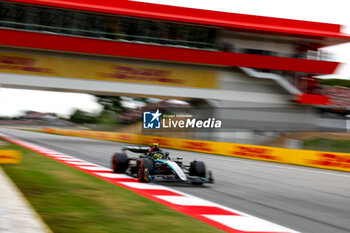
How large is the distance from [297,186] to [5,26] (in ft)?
72.2

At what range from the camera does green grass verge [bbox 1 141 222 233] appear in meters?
4.29

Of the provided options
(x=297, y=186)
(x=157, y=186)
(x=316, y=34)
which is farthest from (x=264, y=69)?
(x=157, y=186)

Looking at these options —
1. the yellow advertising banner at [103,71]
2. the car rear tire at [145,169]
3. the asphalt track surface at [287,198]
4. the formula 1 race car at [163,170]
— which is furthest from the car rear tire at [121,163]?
the yellow advertising banner at [103,71]

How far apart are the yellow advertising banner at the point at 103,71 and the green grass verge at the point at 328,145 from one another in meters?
13.6

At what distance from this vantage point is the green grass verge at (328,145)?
15.1 metres

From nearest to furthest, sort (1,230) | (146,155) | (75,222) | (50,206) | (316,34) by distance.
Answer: (1,230) → (75,222) → (50,206) → (146,155) → (316,34)

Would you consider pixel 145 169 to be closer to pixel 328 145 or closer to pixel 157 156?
pixel 157 156

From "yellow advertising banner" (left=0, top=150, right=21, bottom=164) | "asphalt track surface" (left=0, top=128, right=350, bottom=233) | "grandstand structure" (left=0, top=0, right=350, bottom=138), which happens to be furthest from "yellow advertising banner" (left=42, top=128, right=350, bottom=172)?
"yellow advertising banner" (left=0, top=150, right=21, bottom=164)

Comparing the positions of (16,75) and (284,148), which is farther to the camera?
(16,75)

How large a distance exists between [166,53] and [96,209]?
77.2 ft

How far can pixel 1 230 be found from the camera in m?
2.95

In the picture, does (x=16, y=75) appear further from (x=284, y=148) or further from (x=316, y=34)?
(x=316, y=34)

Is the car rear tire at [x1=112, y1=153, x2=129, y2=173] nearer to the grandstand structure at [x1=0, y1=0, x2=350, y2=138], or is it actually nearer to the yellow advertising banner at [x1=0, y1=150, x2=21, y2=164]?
the yellow advertising banner at [x1=0, y1=150, x2=21, y2=164]

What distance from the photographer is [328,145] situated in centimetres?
1565
